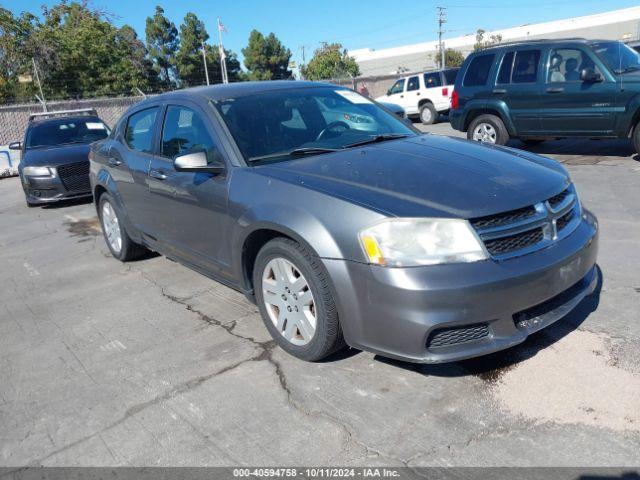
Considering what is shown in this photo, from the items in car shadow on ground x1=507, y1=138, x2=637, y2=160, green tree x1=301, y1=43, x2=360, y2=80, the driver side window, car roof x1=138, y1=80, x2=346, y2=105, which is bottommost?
car shadow on ground x1=507, y1=138, x2=637, y2=160

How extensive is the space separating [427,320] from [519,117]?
766cm

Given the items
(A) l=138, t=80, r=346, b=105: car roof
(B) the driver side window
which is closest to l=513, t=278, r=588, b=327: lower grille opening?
(B) the driver side window

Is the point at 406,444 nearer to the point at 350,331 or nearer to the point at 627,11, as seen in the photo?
the point at 350,331

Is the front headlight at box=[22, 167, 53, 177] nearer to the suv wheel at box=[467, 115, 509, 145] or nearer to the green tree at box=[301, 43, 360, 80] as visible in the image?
the suv wheel at box=[467, 115, 509, 145]

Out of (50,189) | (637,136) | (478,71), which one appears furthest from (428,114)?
(50,189)

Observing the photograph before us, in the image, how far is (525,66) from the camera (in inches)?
364

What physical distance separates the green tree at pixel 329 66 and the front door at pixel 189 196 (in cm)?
6678

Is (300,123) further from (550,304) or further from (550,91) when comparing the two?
(550,91)

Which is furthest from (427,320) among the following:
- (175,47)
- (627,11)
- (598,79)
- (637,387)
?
(627,11)

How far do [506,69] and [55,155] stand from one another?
8022 millimetres

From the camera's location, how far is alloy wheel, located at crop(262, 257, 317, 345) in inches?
125

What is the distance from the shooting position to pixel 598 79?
325 inches

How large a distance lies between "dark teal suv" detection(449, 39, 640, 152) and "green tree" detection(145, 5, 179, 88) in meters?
54.5

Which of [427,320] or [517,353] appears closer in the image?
[427,320]
